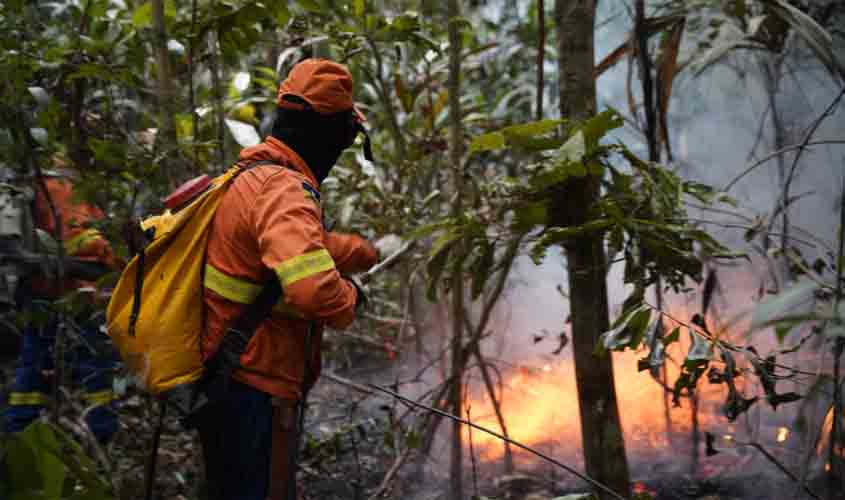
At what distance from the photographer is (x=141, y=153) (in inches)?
118

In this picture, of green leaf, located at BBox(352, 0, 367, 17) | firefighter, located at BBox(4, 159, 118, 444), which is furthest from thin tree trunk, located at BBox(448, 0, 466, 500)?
firefighter, located at BBox(4, 159, 118, 444)

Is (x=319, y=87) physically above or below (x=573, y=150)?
above

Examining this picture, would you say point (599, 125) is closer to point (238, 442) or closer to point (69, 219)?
point (238, 442)

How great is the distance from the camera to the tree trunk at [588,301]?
2533 millimetres

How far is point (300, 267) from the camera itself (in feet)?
6.19

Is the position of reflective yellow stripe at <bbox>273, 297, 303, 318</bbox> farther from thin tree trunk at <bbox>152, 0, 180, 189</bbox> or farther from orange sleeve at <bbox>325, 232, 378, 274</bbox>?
thin tree trunk at <bbox>152, 0, 180, 189</bbox>

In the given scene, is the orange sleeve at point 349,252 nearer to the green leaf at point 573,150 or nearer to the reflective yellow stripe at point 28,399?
the green leaf at point 573,150

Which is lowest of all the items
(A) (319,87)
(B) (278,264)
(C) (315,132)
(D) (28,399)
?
(D) (28,399)

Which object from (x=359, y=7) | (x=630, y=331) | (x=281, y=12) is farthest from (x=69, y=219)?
(x=630, y=331)

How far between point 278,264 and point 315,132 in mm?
552

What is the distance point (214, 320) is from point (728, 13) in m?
2.83

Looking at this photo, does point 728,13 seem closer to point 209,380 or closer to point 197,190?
point 197,190

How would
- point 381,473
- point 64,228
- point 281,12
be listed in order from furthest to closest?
1. point 381,473
2. point 64,228
3. point 281,12

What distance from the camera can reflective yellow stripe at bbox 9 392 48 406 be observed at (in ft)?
11.3
